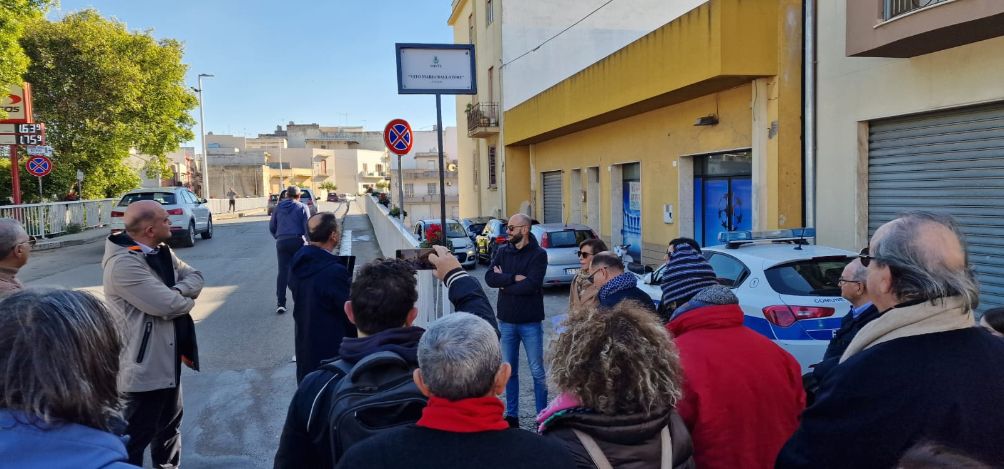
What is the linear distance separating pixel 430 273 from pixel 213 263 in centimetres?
1110

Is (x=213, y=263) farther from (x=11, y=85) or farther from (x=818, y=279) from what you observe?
(x=818, y=279)

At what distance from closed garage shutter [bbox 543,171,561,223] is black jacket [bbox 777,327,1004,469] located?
65.4 feet

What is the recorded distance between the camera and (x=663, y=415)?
75.5 inches

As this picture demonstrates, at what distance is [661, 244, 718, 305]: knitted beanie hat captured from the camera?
3.30m

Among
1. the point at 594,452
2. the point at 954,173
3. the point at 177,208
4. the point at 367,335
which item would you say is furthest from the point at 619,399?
the point at 177,208

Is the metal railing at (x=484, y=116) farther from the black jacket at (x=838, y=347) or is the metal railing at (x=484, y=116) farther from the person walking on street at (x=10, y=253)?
the black jacket at (x=838, y=347)

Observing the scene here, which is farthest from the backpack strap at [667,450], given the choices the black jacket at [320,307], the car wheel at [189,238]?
the car wheel at [189,238]

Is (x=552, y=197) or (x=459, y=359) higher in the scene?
(x=552, y=197)

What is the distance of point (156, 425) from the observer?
3791 millimetres

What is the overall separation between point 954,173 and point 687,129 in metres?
5.80

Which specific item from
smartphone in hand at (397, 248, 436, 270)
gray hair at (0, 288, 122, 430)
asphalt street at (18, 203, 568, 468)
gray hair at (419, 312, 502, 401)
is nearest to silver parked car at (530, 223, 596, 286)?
asphalt street at (18, 203, 568, 468)

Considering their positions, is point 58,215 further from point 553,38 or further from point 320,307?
point 320,307

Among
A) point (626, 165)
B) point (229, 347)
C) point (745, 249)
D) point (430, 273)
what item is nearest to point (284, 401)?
point (430, 273)

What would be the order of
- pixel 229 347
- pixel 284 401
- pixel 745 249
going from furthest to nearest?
pixel 229 347
pixel 745 249
pixel 284 401
